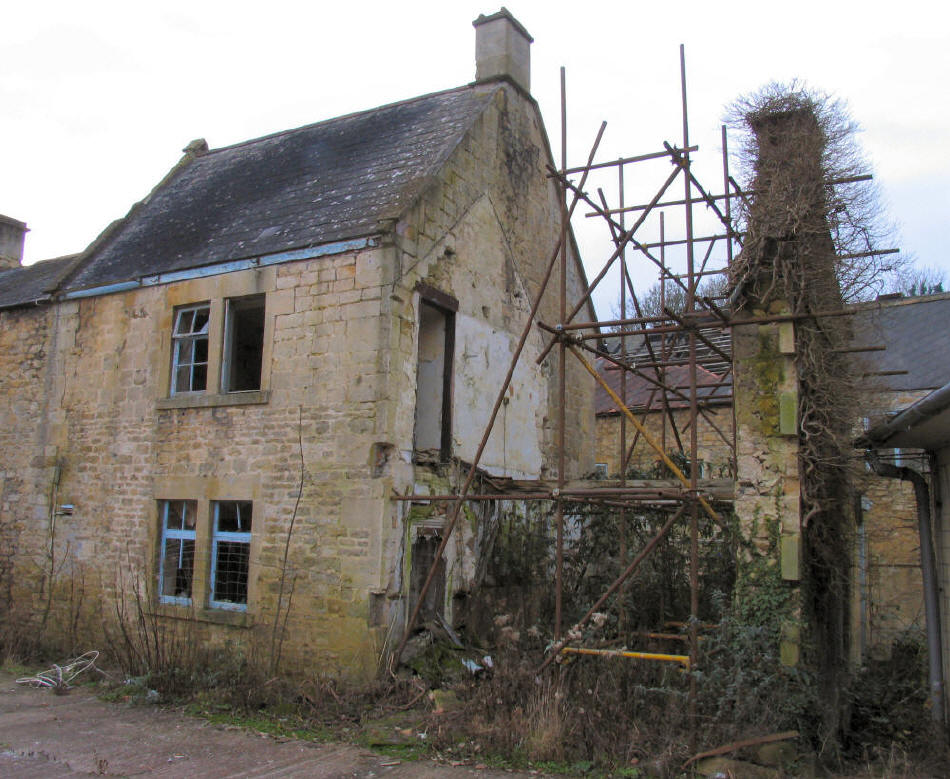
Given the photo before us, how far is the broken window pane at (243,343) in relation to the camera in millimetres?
11094

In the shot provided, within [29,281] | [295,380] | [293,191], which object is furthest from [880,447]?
[29,281]

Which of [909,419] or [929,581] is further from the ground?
[909,419]

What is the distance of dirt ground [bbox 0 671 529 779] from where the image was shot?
267 inches

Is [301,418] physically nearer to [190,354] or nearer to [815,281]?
[190,354]

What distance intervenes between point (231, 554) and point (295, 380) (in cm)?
239

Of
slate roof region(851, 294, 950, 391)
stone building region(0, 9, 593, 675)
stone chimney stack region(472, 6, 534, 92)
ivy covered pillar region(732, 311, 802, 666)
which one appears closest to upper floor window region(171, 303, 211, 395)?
stone building region(0, 9, 593, 675)

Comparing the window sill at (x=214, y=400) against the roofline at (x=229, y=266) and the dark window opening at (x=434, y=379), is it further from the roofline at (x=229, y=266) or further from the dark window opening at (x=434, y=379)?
the dark window opening at (x=434, y=379)

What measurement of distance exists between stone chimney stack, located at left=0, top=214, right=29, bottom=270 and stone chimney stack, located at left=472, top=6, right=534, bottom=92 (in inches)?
480

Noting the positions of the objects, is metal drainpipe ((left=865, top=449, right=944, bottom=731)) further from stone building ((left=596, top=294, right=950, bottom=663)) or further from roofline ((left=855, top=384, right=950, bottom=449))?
roofline ((left=855, top=384, right=950, bottom=449))

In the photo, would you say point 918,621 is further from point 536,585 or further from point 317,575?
point 317,575

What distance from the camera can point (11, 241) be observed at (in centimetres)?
1898

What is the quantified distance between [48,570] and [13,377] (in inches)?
129

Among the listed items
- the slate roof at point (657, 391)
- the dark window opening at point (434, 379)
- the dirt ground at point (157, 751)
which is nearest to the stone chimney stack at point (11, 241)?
the dark window opening at point (434, 379)

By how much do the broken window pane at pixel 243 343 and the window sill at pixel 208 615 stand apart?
285 centimetres
